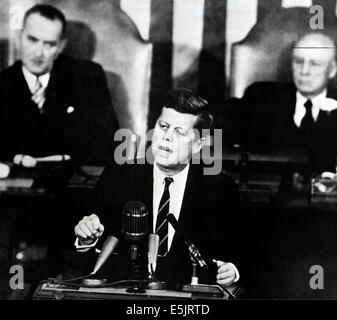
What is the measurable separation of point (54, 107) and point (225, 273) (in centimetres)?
132

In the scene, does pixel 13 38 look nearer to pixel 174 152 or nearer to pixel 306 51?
pixel 174 152

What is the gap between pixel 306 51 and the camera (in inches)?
147

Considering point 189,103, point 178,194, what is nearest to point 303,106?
point 189,103

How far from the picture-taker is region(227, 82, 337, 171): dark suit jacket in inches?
147

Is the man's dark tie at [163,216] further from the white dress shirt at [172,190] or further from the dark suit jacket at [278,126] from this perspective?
the dark suit jacket at [278,126]

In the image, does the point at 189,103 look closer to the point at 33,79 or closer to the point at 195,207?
the point at 195,207

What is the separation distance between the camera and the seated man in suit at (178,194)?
3635 millimetres

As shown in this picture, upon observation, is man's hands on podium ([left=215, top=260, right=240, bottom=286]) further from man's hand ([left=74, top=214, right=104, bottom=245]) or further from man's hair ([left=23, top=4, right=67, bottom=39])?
man's hair ([left=23, top=4, right=67, bottom=39])

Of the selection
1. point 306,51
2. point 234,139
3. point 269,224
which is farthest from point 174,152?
point 306,51

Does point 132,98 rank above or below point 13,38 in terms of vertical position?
below

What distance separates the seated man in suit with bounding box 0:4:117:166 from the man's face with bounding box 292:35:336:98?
1077 mm

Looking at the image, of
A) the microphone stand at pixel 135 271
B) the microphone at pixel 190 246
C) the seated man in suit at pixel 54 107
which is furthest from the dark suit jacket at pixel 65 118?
the microphone stand at pixel 135 271

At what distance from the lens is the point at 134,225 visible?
3236mm

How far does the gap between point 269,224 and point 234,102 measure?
0.71m
